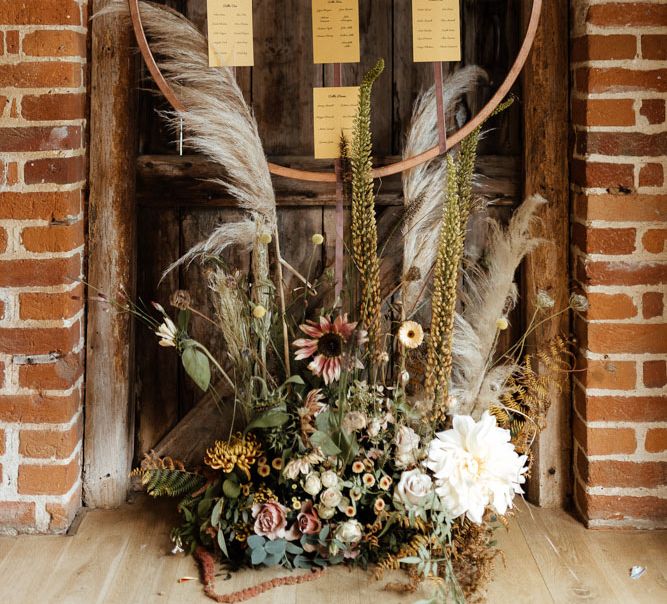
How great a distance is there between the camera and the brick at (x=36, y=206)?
87.0 inches

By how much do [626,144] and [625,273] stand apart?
12.7 inches

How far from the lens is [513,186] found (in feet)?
7.96

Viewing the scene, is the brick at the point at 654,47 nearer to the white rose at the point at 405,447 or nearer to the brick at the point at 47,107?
the white rose at the point at 405,447

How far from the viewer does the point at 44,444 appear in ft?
7.43

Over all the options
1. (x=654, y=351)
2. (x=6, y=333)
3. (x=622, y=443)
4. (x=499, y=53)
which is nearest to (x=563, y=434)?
(x=622, y=443)

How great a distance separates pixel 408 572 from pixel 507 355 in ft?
2.22

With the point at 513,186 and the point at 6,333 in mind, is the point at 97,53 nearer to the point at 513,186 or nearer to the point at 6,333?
the point at 6,333

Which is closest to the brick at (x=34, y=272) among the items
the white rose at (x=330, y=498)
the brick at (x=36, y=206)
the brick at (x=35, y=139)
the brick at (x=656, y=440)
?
the brick at (x=36, y=206)

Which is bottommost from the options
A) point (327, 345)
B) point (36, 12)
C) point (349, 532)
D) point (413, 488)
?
point (349, 532)

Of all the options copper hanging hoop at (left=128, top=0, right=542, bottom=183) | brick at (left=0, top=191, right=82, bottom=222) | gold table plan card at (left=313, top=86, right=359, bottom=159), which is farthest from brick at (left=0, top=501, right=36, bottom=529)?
gold table plan card at (left=313, top=86, right=359, bottom=159)

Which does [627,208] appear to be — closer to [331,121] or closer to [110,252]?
[331,121]

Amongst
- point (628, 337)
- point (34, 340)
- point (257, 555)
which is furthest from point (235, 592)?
point (628, 337)

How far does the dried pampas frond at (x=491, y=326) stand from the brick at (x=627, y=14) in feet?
1.51

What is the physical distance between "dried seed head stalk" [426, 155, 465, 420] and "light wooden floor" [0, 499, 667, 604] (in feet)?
1.41
